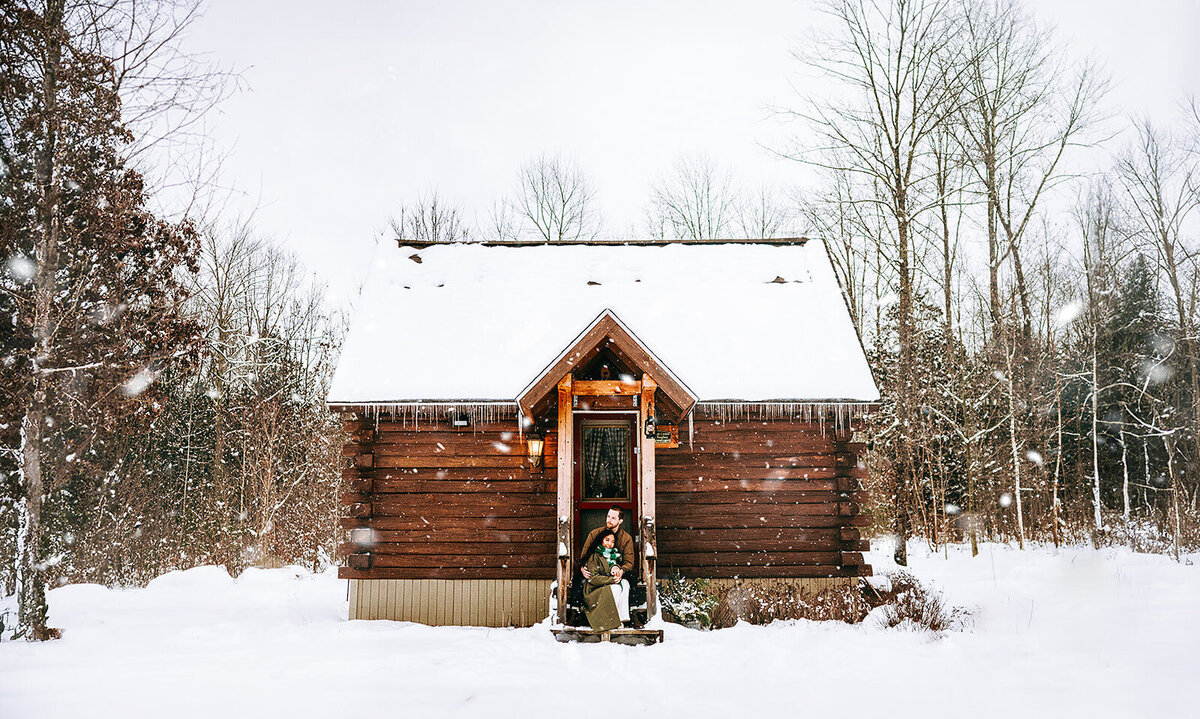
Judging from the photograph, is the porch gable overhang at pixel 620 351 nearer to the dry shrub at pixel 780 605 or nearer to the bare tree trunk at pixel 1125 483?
the dry shrub at pixel 780 605

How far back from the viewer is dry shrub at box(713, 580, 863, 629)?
1060cm

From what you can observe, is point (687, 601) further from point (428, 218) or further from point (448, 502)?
point (428, 218)

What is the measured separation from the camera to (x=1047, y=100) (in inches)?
855

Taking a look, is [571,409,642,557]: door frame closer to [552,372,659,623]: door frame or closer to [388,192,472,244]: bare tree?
[552,372,659,623]: door frame

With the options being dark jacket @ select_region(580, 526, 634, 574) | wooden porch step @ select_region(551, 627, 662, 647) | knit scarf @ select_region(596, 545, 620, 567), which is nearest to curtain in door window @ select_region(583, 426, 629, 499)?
dark jacket @ select_region(580, 526, 634, 574)

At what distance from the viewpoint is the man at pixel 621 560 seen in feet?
31.7

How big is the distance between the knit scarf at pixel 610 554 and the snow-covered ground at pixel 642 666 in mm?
1170

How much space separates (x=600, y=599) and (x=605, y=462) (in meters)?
2.65

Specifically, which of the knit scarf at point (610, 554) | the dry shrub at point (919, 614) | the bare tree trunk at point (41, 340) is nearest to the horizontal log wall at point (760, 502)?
the dry shrub at point (919, 614)

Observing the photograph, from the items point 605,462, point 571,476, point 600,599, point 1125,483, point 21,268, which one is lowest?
point 600,599

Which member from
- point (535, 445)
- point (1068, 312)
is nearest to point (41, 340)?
point (535, 445)

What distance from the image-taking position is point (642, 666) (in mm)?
8078

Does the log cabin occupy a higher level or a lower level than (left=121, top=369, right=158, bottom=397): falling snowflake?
lower

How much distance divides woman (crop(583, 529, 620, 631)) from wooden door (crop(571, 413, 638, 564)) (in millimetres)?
1361
